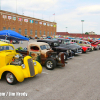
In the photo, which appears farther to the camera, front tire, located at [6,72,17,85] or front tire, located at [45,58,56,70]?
front tire, located at [45,58,56,70]

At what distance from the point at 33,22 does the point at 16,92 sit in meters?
68.7

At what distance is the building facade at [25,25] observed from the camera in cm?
5378

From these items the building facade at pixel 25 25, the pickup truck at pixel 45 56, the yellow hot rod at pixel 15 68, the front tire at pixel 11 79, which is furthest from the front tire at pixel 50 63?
the building facade at pixel 25 25

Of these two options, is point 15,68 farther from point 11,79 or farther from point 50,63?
point 50,63

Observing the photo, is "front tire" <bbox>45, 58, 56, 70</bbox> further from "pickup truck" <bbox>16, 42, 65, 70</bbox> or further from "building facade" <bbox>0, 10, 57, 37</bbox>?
"building facade" <bbox>0, 10, 57, 37</bbox>

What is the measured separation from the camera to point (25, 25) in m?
65.8

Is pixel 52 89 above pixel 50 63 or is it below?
below

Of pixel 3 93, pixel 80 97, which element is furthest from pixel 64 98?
pixel 3 93

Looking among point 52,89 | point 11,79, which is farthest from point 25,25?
point 52,89

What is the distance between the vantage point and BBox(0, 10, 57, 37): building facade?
53.8 m

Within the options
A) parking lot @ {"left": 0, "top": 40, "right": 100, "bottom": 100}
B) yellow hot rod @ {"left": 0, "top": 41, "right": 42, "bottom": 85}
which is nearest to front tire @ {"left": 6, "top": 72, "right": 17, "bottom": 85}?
yellow hot rod @ {"left": 0, "top": 41, "right": 42, "bottom": 85}

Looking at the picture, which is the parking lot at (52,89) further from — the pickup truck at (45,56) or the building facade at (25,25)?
the building facade at (25,25)

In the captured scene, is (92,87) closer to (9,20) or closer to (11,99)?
(11,99)

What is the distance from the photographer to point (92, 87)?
5.45m
